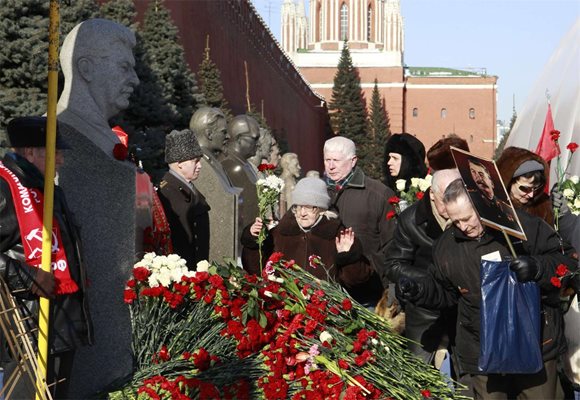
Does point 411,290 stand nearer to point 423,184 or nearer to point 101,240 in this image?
point 101,240

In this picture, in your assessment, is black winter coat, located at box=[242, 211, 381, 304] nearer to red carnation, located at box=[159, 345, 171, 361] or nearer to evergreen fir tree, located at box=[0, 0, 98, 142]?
red carnation, located at box=[159, 345, 171, 361]

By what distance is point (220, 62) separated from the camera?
1335 inches

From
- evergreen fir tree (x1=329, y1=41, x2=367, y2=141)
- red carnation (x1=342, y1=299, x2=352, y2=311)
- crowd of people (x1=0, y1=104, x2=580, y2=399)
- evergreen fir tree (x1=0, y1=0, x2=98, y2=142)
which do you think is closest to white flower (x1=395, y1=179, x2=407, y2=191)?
crowd of people (x1=0, y1=104, x2=580, y2=399)

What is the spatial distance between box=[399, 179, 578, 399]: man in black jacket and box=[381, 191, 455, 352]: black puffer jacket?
664 millimetres

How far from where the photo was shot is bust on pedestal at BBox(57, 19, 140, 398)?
6157 millimetres

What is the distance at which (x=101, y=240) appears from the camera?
622 cm

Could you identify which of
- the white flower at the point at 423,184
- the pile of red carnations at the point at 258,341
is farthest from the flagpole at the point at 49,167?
the white flower at the point at 423,184

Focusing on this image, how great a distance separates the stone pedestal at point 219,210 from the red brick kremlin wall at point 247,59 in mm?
14091

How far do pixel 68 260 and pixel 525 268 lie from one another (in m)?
2.00

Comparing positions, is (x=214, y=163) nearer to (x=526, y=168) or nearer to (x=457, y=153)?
(x=526, y=168)

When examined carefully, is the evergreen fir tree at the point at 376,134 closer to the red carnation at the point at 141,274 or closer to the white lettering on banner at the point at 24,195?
the red carnation at the point at 141,274

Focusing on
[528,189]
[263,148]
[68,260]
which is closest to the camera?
[68,260]

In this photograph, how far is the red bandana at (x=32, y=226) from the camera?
5.16 meters

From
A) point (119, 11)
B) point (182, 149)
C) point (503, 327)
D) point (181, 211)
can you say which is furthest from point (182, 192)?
point (119, 11)
